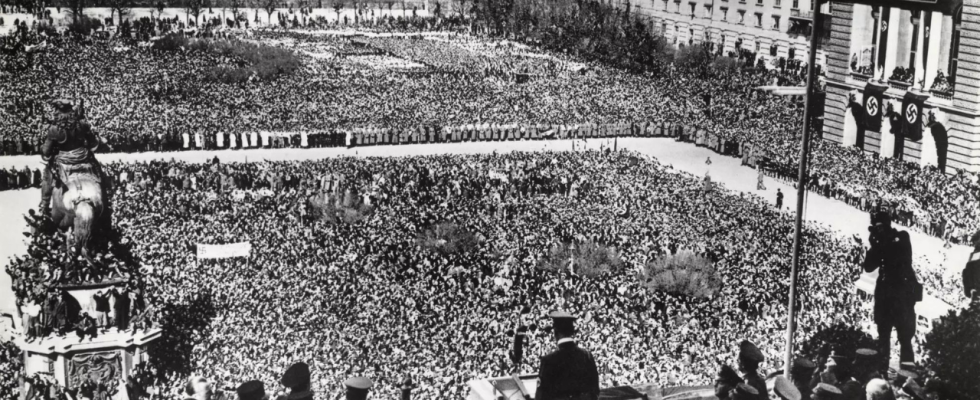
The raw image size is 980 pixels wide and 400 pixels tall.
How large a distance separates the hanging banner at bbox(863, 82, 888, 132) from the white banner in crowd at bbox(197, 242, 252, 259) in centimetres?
3105

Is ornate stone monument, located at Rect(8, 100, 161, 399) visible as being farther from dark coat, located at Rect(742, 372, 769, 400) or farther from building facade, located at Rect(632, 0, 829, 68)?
building facade, located at Rect(632, 0, 829, 68)

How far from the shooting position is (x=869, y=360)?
1378 cm

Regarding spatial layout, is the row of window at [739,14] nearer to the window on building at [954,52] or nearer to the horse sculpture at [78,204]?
the window on building at [954,52]

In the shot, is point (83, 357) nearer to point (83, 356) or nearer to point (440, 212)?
point (83, 356)

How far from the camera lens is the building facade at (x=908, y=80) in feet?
137

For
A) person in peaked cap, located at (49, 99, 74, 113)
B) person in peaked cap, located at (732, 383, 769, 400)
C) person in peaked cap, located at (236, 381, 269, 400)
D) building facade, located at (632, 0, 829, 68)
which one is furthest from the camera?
building facade, located at (632, 0, 829, 68)

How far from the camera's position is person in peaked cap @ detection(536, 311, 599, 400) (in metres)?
10.8

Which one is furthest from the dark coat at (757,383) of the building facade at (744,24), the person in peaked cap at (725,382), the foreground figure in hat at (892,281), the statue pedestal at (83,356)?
the building facade at (744,24)

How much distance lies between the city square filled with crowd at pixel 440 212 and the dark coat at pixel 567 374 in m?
9.24

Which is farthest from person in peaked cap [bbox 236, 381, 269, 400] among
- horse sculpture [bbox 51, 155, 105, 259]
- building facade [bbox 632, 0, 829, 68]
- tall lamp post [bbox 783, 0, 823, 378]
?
building facade [bbox 632, 0, 829, 68]

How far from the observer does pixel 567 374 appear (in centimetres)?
1085

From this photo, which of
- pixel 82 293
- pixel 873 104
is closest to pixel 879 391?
pixel 82 293

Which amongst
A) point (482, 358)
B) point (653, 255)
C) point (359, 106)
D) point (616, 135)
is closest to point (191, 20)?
point (359, 106)

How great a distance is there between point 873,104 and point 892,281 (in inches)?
1298
